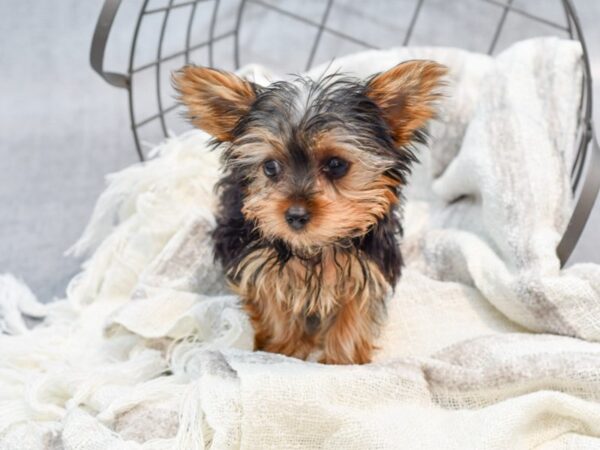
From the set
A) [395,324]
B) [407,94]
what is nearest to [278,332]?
[395,324]

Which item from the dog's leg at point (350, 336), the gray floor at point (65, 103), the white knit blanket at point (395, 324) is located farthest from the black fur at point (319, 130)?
the gray floor at point (65, 103)

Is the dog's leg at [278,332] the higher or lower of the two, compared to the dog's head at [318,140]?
lower

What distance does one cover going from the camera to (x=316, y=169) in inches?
88.1

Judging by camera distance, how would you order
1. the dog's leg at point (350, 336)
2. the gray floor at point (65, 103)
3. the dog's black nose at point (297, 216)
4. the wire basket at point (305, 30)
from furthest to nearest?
the wire basket at point (305, 30)
the gray floor at point (65, 103)
the dog's leg at point (350, 336)
the dog's black nose at point (297, 216)

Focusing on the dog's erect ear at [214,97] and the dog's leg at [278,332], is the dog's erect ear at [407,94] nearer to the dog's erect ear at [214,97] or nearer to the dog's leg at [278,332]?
the dog's erect ear at [214,97]

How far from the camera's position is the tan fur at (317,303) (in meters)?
2.50

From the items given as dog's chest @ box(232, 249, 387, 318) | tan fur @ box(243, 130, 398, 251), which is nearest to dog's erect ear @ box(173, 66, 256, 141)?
tan fur @ box(243, 130, 398, 251)

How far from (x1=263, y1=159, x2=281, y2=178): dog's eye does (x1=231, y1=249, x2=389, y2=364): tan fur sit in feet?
0.98

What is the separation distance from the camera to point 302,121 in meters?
2.20

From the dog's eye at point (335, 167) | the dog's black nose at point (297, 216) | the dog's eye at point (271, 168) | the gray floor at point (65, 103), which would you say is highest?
the dog's eye at point (335, 167)

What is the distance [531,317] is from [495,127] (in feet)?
2.92

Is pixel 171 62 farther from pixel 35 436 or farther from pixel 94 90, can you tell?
pixel 35 436

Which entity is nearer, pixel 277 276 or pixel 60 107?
pixel 277 276

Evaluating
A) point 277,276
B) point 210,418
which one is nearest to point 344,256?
point 277,276
